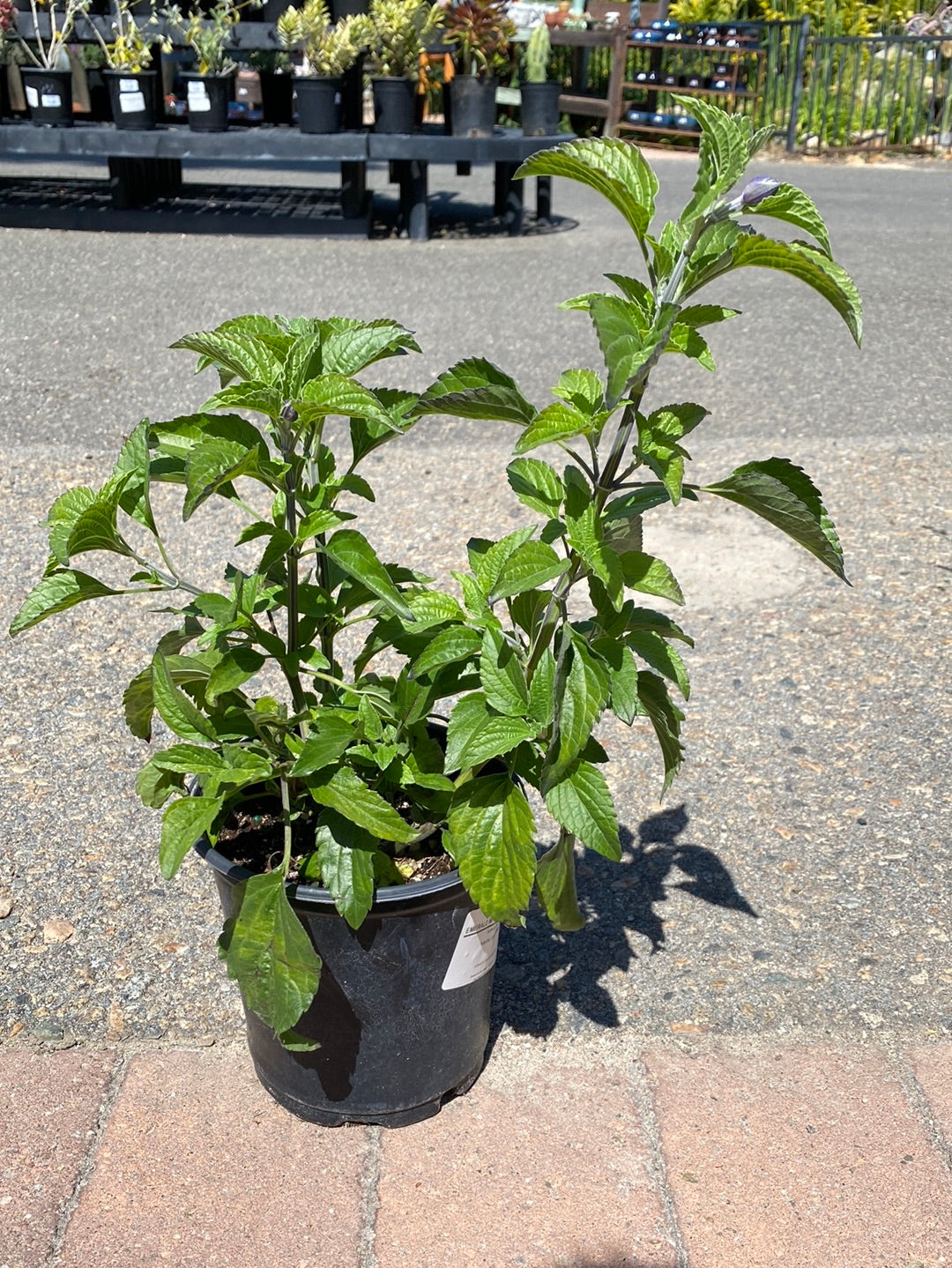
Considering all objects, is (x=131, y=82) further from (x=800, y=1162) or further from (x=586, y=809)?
(x=800, y=1162)

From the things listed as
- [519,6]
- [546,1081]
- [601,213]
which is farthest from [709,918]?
[519,6]

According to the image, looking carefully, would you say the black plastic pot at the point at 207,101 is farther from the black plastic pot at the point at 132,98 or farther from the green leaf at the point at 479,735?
the green leaf at the point at 479,735

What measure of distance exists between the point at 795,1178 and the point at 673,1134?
0.20 meters

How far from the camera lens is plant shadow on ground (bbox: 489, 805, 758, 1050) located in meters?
2.42

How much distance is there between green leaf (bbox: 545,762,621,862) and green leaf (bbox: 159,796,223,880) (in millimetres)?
462

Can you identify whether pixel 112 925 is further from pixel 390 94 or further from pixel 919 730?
pixel 390 94

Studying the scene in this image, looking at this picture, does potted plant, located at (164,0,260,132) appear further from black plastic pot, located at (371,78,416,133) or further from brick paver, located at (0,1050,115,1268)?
brick paver, located at (0,1050,115,1268)

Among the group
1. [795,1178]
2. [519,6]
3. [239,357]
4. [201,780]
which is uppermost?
[519,6]

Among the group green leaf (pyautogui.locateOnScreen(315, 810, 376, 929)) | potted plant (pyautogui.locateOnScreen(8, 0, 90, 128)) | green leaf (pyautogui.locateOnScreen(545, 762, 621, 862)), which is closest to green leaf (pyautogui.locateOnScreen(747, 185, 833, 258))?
green leaf (pyautogui.locateOnScreen(545, 762, 621, 862))

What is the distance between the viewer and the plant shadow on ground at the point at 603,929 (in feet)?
7.95

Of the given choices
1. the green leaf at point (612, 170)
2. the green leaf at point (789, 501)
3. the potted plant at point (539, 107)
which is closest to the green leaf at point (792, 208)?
the green leaf at point (612, 170)

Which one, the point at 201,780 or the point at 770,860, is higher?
the point at 201,780

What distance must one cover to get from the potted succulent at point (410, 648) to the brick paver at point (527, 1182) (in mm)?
149

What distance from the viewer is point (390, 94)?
8680 mm
